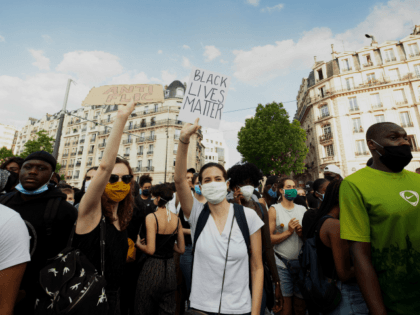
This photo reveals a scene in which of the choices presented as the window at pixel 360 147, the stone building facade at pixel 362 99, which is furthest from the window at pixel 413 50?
the window at pixel 360 147

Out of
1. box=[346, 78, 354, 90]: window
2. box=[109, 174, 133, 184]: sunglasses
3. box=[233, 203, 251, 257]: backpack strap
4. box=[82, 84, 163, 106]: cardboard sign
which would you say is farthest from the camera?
box=[346, 78, 354, 90]: window

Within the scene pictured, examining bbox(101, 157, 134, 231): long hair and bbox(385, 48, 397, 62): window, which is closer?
bbox(101, 157, 134, 231): long hair

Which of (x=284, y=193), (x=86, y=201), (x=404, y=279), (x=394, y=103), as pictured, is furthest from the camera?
(x=394, y=103)

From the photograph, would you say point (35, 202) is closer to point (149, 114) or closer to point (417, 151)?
point (417, 151)

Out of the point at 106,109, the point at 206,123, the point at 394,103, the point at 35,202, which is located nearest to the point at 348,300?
the point at 206,123

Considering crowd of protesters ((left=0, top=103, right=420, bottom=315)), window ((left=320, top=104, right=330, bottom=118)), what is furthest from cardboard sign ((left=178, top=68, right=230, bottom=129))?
window ((left=320, top=104, right=330, bottom=118))

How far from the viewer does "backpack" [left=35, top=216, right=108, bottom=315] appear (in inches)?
54.9

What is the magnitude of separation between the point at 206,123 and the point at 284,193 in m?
1.97

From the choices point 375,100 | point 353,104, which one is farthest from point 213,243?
point 375,100

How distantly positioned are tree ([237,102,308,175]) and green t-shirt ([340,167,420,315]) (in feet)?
83.4

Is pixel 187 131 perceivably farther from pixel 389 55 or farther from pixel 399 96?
pixel 389 55

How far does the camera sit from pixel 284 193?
3688 mm

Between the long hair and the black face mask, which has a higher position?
the black face mask

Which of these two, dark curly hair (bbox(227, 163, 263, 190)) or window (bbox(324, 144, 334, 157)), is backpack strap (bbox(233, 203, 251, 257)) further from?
window (bbox(324, 144, 334, 157))
